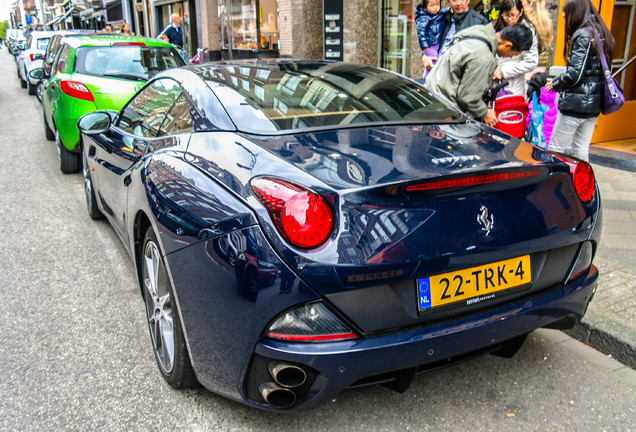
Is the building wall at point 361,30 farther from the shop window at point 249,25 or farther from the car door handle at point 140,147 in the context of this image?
the car door handle at point 140,147

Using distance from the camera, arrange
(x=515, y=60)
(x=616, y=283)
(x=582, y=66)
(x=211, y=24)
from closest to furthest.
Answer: (x=616, y=283), (x=582, y=66), (x=515, y=60), (x=211, y=24)

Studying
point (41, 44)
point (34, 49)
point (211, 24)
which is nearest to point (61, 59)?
point (34, 49)

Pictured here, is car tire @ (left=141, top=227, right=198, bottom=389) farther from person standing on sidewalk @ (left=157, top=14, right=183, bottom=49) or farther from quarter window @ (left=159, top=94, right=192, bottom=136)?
person standing on sidewalk @ (left=157, top=14, right=183, bottom=49)

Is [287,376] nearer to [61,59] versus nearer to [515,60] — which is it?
[515,60]

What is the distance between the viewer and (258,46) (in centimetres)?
1820

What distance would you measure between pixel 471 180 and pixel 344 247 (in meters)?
0.58

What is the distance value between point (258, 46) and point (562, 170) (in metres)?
16.9

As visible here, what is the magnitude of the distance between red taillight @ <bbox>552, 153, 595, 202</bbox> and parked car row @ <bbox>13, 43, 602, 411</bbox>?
0.05ft

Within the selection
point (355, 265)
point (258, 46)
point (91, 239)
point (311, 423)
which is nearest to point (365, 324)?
point (355, 265)

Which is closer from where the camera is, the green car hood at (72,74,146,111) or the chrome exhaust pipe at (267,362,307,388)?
the chrome exhaust pipe at (267,362,307,388)

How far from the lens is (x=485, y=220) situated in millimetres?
2105

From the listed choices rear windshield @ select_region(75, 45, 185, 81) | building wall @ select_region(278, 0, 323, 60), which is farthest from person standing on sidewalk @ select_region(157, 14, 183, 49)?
rear windshield @ select_region(75, 45, 185, 81)

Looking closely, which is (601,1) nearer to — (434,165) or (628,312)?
(628,312)

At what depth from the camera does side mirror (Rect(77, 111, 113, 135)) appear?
12.6 feet
